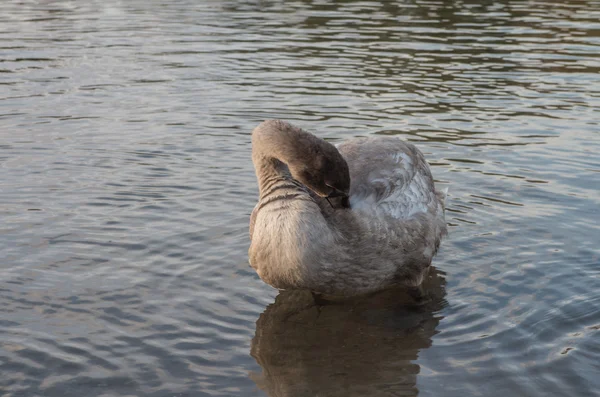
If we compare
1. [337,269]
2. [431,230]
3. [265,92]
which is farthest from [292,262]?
[265,92]

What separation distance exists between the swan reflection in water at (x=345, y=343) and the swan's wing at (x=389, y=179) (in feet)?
3.00

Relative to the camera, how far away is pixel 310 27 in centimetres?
2402

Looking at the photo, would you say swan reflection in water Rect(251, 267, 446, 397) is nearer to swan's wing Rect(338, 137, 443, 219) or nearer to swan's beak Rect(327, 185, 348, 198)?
swan's wing Rect(338, 137, 443, 219)

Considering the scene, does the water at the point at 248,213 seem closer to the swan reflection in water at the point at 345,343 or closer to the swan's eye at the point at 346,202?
the swan reflection in water at the point at 345,343

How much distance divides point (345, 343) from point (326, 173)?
1.54m

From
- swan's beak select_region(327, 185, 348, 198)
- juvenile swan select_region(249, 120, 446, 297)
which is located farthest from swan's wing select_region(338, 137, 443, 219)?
swan's beak select_region(327, 185, 348, 198)

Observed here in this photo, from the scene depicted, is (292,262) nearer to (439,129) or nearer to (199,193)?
(199,193)

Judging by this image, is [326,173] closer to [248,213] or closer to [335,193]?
[335,193]

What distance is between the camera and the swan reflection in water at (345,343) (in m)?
6.73

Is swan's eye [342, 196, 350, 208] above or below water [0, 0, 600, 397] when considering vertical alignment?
above

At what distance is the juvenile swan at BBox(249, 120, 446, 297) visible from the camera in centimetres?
711

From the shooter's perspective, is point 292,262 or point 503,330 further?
point 503,330

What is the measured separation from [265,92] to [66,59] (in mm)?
5590

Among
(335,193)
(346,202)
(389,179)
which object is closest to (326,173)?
(335,193)
